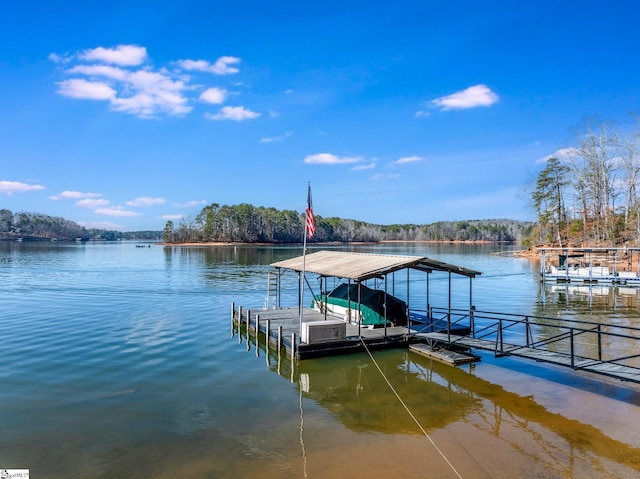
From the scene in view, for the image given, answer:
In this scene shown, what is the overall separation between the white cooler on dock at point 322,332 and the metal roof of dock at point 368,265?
2.26 metres

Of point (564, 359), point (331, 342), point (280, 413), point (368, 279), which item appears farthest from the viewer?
point (368, 279)

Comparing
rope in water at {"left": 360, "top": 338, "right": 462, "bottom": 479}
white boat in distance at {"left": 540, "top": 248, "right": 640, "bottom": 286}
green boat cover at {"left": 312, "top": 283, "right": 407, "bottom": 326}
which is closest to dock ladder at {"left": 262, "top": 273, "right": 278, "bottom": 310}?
green boat cover at {"left": 312, "top": 283, "right": 407, "bottom": 326}

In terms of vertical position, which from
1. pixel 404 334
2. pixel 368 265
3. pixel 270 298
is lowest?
pixel 270 298

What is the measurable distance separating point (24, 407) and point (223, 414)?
6.34 metres

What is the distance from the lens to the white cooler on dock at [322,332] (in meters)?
19.1

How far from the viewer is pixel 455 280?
181 ft

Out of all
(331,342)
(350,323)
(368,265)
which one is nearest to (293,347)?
(331,342)

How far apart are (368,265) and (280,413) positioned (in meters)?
9.23

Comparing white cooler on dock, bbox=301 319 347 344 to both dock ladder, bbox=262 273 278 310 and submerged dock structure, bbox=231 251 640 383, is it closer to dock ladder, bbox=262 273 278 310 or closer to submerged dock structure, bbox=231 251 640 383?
submerged dock structure, bbox=231 251 640 383

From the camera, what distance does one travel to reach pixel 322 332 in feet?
63.4

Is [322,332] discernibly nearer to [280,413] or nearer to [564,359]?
[280,413]

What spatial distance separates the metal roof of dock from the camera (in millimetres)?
19453

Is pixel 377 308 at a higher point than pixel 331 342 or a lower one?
higher

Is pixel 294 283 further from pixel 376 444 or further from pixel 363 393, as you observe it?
pixel 376 444
